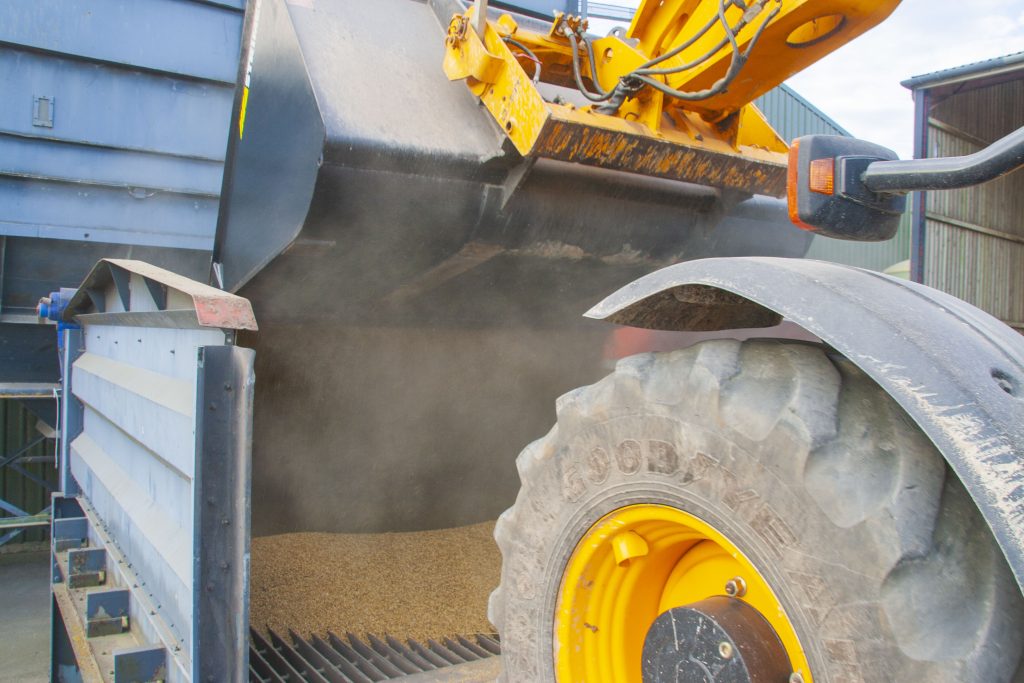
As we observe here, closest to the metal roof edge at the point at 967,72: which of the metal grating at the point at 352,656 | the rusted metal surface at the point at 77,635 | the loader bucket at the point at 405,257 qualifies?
the loader bucket at the point at 405,257

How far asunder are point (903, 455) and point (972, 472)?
0.11 metres

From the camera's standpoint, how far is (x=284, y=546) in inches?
103

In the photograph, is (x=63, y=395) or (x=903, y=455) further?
(x=63, y=395)

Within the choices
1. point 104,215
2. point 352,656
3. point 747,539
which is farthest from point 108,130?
point 747,539

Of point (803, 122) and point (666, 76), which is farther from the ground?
point (803, 122)

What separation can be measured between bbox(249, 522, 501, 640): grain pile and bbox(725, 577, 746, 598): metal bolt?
1.47m

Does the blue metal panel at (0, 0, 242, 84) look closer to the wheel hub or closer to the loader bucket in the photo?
the loader bucket

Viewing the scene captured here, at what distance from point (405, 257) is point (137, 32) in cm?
299

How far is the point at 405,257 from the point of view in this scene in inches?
87.3

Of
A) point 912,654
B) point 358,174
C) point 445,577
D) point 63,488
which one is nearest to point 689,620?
point 912,654

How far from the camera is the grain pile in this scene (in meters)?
2.33

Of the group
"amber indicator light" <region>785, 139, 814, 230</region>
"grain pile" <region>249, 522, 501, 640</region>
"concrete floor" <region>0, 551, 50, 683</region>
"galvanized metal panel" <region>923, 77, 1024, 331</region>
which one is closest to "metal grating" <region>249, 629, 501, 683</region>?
"grain pile" <region>249, 522, 501, 640</region>

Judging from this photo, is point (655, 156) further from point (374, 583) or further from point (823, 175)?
point (374, 583)

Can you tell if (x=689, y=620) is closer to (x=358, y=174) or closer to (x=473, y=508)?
(x=358, y=174)
